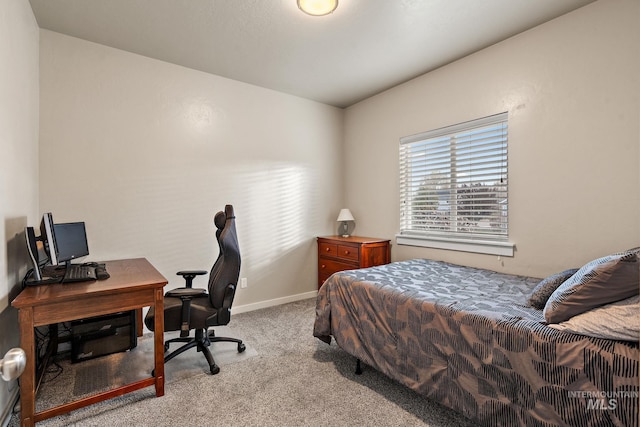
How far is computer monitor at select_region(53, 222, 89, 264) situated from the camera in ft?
7.15

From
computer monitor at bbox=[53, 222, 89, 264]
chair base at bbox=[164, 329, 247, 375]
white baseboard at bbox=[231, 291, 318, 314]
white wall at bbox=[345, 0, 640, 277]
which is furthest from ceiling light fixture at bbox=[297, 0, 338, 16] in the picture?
white baseboard at bbox=[231, 291, 318, 314]

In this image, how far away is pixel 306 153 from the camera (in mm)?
4160

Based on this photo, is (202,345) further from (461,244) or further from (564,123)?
(564,123)

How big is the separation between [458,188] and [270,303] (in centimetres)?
259

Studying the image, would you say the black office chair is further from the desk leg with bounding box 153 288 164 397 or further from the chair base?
the desk leg with bounding box 153 288 164 397

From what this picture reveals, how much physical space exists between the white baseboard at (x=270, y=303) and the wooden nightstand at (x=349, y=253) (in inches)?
11.8

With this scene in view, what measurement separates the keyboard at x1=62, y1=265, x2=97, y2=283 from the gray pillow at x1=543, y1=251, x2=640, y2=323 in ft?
8.68

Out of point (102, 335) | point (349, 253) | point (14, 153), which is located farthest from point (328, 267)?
point (14, 153)

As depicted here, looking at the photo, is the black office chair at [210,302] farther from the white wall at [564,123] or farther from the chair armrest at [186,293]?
the white wall at [564,123]

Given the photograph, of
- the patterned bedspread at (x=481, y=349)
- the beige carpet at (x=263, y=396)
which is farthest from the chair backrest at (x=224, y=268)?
the patterned bedspread at (x=481, y=349)

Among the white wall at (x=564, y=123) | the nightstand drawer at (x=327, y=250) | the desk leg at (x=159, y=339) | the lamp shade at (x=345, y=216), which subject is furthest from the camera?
the lamp shade at (x=345, y=216)

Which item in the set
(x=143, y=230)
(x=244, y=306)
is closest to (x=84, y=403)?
(x=143, y=230)

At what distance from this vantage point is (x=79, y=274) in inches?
78.8

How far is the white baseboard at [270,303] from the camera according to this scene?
3.57 meters
